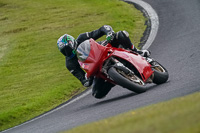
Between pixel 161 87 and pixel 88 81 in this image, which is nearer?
pixel 161 87

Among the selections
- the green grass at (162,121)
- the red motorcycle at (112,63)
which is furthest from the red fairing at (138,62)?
the green grass at (162,121)

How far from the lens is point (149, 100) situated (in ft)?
25.1

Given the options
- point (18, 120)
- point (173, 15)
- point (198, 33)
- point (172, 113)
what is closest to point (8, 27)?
point (173, 15)

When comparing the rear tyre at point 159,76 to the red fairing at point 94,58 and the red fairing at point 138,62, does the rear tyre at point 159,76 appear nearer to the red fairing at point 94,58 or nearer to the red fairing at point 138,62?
the red fairing at point 138,62

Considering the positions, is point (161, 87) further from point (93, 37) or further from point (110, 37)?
point (93, 37)

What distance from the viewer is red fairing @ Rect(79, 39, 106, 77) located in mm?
8984

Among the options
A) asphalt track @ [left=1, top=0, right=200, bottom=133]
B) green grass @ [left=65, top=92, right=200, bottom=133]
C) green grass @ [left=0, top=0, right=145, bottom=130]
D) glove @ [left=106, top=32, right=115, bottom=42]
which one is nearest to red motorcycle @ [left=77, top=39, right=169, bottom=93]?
glove @ [left=106, top=32, right=115, bottom=42]

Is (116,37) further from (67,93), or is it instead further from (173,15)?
(173,15)

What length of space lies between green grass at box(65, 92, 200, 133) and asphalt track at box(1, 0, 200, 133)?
1551mm

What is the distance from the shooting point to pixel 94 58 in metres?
9.01

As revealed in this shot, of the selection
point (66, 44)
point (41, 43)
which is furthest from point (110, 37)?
point (41, 43)

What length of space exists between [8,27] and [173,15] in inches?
287

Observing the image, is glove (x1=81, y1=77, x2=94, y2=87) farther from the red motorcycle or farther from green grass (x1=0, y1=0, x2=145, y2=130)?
green grass (x1=0, y1=0, x2=145, y2=130)

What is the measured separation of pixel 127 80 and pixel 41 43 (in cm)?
945
